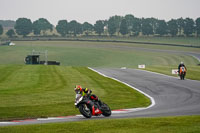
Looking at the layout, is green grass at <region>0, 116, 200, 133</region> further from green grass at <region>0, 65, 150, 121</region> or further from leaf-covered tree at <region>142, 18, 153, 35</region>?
leaf-covered tree at <region>142, 18, 153, 35</region>

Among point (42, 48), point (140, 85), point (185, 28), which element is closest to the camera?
point (140, 85)

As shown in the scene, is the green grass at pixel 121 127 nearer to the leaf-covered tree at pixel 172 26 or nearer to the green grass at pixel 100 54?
the green grass at pixel 100 54

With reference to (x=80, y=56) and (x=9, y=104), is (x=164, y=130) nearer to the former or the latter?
(x=9, y=104)

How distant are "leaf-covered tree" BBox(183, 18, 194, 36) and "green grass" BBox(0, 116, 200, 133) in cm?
15877

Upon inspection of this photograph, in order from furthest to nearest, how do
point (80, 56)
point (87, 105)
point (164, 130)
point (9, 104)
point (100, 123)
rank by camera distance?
point (80, 56) < point (9, 104) < point (87, 105) < point (100, 123) < point (164, 130)

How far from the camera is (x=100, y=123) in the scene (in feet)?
42.4

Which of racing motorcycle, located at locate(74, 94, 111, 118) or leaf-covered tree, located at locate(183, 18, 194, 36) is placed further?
leaf-covered tree, located at locate(183, 18, 194, 36)

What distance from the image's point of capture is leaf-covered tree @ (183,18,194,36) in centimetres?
16800

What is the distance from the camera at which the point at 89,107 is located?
48.2ft

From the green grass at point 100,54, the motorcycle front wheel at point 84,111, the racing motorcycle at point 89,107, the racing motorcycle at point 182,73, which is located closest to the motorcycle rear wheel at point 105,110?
the racing motorcycle at point 89,107

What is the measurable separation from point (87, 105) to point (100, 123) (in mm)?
1872

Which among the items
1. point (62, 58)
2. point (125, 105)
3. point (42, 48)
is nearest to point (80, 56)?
point (62, 58)

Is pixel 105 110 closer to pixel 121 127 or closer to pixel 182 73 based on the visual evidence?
pixel 121 127

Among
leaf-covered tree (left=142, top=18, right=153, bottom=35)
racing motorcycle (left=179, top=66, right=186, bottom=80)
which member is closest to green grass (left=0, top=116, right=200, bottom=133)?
racing motorcycle (left=179, top=66, right=186, bottom=80)
